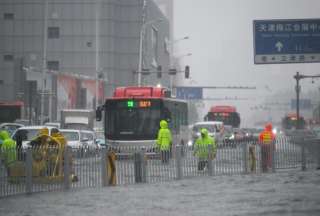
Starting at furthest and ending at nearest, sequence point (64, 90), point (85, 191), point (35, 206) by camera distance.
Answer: point (64, 90) < point (85, 191) < point (35, 206)

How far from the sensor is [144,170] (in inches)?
945

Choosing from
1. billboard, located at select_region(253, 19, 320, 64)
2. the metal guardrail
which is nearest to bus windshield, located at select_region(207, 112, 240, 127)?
billboard, located at select_region(253, 19, 320, 64)

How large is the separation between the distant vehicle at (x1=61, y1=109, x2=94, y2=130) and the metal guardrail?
31276 mm

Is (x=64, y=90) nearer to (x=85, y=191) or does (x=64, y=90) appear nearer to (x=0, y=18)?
(x=0, y=18)

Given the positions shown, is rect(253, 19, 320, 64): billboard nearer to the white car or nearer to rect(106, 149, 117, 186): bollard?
the white car

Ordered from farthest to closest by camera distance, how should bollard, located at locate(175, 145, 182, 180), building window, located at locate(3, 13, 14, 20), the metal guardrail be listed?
1. building window, located at locate(3, 13, 14, 20)
2. bollard, located at locate(175, 145, 182, 180)
3. the metal guardrail

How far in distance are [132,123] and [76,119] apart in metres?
23.8

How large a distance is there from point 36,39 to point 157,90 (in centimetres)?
7564

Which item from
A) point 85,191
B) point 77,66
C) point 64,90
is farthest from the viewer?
point 77,66

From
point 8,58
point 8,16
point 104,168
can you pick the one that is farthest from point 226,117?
point 104,168

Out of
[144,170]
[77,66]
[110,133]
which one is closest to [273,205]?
[144,170]

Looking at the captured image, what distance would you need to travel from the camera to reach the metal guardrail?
20.9 meters

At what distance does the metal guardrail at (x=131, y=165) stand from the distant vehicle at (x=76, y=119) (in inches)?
A: 1231

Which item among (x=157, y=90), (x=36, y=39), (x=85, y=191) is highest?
(x=36, y=39)
